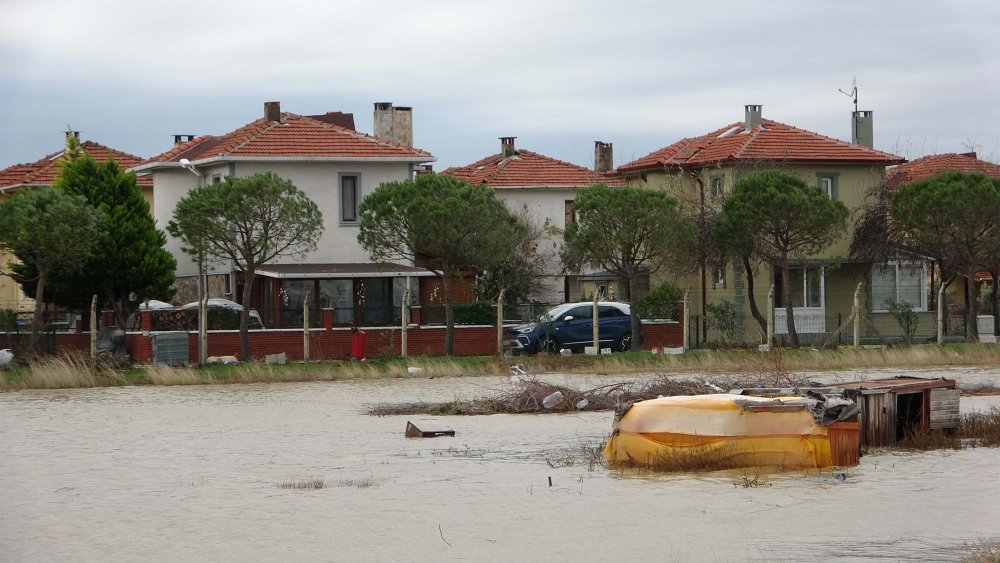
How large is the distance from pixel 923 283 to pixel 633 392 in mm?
28766

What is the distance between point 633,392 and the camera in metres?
26.6

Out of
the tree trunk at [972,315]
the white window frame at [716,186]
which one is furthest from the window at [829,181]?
the tree trunk at [972,315]

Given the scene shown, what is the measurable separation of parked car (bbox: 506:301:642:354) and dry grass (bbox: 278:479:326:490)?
2189 centimetres

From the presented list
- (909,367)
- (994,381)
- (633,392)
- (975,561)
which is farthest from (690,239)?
(975,561)

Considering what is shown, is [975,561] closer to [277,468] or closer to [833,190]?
[277,468]

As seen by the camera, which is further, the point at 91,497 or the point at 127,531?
the point at 91,497

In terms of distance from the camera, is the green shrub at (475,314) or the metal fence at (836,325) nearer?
the green shrub at (475,314)

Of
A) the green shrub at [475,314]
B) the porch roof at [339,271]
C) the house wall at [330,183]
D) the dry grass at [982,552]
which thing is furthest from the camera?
the house wall at [330,183]

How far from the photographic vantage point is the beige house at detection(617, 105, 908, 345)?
5006 cm

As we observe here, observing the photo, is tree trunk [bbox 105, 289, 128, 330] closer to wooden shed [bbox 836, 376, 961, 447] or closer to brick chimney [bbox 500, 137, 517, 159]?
brick chimney [bbox 500, 137, 517, 159]

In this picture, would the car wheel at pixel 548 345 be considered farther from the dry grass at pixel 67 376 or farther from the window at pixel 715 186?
the window at pixel 715 186

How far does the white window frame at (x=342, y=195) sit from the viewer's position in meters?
48.2

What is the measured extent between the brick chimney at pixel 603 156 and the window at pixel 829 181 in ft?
48.5

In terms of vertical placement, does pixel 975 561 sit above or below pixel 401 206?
below
